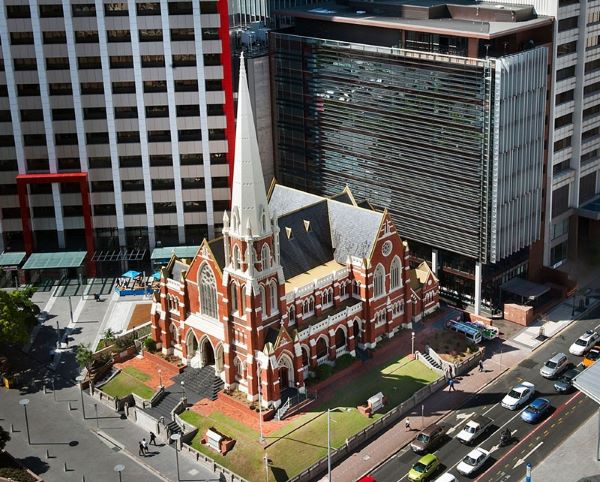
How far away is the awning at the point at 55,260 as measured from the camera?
165 metres

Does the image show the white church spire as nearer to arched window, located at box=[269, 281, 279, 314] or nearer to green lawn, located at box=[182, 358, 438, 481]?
arched window, located at box=[269, 281, 279, 314]

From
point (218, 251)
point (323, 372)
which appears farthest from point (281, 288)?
point (323, 372)

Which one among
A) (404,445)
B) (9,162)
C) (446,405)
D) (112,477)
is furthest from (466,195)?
(9,162)

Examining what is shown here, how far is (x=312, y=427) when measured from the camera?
125 meters

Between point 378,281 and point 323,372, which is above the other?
point 378,281

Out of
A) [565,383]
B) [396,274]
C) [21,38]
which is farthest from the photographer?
[21,38]

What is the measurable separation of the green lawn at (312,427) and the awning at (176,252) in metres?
44.7

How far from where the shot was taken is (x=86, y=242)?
17225cm

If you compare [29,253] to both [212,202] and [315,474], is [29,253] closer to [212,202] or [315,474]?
[212,202]

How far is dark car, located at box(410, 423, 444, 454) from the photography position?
120875mm

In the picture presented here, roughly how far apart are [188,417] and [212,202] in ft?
175

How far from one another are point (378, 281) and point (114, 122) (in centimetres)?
5765

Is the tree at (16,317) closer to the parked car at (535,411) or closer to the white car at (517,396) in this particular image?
the white car at (517,396)

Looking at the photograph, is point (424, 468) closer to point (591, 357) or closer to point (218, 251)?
point (591, 357)
